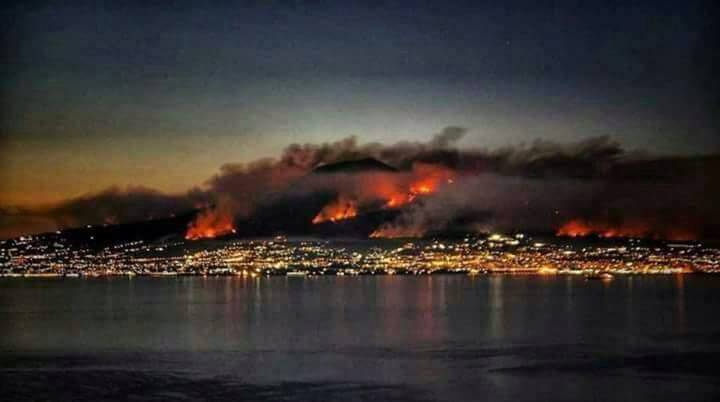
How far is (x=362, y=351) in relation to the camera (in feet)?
134

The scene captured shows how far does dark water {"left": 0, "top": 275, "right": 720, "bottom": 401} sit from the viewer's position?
99.4 feet

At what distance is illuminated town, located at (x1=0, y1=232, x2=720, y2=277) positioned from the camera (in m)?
147

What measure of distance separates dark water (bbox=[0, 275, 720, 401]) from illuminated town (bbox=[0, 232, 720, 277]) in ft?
231

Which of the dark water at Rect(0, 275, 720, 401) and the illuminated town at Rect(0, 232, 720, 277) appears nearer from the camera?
the dark water at Rect(0, 275, 720, 401)

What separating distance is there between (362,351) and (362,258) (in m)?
114

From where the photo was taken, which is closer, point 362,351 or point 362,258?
point 362,351

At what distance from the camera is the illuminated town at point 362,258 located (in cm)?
14675

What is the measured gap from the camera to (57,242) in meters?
172

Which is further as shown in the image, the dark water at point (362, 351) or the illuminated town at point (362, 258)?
the illuminated town at point (362, 258)

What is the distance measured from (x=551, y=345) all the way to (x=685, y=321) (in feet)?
53.5

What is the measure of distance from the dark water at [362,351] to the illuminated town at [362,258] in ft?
231

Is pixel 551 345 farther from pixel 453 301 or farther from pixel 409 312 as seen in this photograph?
pixel 453 301

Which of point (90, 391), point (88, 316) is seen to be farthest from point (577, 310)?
point (90, 391)

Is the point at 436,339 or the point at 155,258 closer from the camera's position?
the point at 436,339
